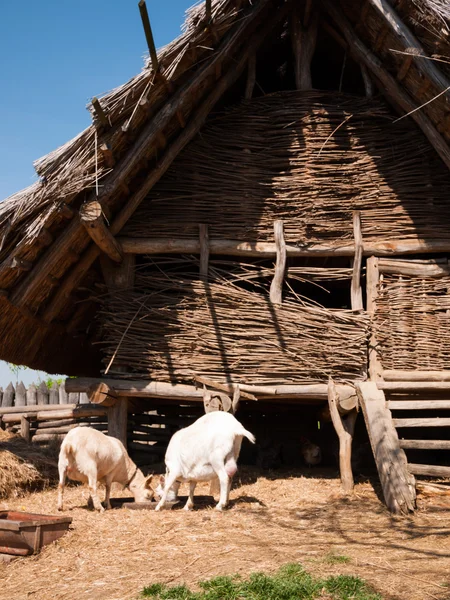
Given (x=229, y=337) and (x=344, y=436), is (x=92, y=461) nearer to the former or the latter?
(x=229, y=337)

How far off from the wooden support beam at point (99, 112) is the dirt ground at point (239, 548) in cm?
417

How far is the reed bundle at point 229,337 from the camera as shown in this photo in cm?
810

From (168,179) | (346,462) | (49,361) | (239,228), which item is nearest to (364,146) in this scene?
(239,228)

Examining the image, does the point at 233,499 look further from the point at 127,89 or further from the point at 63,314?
the point at 127,89

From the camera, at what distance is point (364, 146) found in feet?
28.3

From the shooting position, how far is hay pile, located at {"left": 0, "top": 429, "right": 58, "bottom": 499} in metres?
7.68

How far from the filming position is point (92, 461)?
633 cm

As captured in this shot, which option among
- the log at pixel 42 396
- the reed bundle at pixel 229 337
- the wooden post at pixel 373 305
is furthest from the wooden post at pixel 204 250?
the log at pixel 42 396

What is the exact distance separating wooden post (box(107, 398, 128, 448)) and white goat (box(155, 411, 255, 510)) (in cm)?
200

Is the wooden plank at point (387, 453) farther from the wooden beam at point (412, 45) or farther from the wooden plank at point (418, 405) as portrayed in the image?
the wooden beam at point (412, 45)

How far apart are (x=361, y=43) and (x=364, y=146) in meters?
1.32

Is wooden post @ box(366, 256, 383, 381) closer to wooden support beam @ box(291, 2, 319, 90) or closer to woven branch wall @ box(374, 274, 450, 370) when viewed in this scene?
woven branch wall @ box(374, 274, 450, 370)

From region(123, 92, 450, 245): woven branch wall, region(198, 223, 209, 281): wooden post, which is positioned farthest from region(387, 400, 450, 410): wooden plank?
region(198, 223, 209, 281): wooden post

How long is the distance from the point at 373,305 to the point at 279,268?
1287 millimetres
